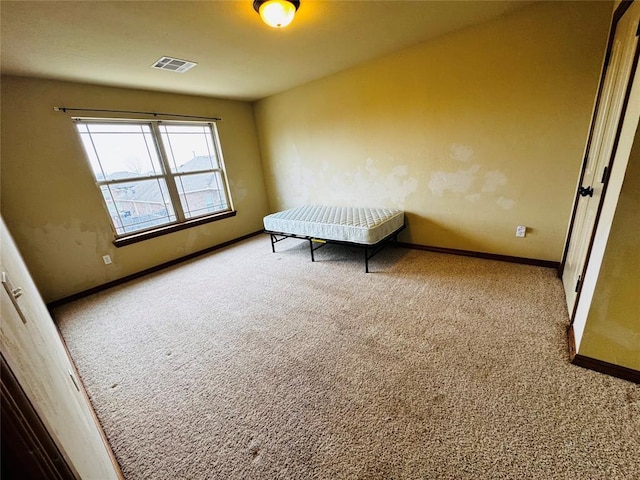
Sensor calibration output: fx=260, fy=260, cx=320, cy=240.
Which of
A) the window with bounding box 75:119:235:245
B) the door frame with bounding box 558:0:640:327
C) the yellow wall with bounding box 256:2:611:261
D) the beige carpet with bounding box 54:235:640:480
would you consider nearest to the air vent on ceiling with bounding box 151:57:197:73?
the window with bounding box 75:119:235:245

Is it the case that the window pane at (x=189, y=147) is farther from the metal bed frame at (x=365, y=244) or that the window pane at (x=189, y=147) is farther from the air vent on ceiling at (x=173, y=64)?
the metal bed frame at (x=365, y=244)

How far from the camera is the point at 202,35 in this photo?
2117 millimetres

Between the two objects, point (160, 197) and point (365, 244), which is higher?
point (160, 197)

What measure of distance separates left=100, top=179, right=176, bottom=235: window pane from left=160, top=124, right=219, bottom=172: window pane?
16.6 inches

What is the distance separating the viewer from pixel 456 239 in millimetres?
3141

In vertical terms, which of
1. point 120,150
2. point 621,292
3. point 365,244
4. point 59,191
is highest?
point 120,150

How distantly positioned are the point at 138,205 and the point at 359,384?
3.58m

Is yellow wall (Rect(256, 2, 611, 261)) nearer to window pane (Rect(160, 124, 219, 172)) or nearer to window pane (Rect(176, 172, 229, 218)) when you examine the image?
window pane (Rect(160, 124, 219, 172))

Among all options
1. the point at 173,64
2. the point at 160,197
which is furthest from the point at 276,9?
the point at 160,197

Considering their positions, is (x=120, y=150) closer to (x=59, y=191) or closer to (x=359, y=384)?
(x=59, y=191)

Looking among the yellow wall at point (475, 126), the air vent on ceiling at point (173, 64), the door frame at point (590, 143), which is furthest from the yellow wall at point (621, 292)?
the air vent on ceiling at point (173, 64)

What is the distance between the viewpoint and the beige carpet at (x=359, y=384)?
1168mm

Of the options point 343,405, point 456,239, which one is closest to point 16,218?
point 343,405

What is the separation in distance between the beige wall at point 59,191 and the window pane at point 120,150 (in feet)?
0.47
